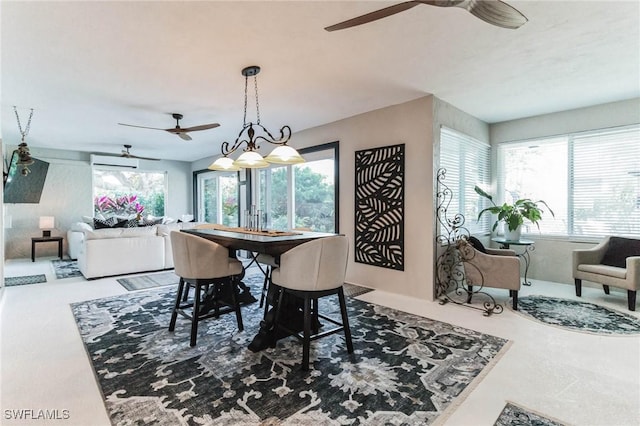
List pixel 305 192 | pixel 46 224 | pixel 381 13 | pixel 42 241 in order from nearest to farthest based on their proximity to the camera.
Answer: pixel 381 13
pixel 305 192
pixel 42 241
pixel 46 224

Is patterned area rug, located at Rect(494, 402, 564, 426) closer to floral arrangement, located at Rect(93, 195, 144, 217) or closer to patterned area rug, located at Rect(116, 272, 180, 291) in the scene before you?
patterned area rug, located at Rect(116, 272, 180, 291)

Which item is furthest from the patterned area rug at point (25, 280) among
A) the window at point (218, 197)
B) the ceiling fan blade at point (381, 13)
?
the ceiling fan blade at point (381, 13)

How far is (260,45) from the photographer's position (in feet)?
8.50

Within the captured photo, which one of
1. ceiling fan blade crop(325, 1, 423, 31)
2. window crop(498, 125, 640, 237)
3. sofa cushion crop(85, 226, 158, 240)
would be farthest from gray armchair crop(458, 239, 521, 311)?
sofa cushion crop(85, 226, 158, 240)

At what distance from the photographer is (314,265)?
2271mm

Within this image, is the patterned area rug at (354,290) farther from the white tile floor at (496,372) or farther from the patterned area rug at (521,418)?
the patterned area rug at (521,418)

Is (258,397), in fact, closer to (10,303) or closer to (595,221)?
(10,303)

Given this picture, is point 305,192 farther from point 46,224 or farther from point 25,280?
point 46,224

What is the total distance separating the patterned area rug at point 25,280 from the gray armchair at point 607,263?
7.66 meters

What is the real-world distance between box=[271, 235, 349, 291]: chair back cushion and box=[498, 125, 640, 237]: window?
4.18 m

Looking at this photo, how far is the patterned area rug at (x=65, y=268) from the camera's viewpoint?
17.0ft

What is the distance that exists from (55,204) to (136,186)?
181cm

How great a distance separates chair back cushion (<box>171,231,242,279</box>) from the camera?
264 cm

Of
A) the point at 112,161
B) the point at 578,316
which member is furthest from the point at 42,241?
the point at 578,316
